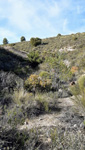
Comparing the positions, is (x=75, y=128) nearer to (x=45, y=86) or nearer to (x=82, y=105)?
(x=82, y=105)

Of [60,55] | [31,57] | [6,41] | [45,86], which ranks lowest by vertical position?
[45,86]

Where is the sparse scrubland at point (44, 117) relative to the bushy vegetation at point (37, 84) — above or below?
below

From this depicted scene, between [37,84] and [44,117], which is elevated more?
[37,84]

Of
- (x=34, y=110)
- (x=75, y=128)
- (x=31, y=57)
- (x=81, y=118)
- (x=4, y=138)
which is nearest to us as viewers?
(x=4, y=138)

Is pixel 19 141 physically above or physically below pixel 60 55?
below

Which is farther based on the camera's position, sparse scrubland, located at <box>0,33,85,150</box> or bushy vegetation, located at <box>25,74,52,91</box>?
bushy vegetation, located at <box>25,74,52,91</box>

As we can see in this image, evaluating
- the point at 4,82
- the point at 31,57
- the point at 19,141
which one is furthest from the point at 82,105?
the point at 31,57

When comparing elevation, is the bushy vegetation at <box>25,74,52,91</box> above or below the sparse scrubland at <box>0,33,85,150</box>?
above

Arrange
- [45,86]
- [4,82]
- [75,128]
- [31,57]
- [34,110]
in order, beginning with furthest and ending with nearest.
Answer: [31,57], [45,86], [4,82], [34,110], [75,128]

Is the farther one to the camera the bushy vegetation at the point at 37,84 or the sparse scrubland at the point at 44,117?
the bushy vegetation at the point at 37,84

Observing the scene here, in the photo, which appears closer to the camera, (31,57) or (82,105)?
(82,105)

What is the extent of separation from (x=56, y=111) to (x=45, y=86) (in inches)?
129

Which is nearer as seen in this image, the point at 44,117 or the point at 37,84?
the point at 44,117

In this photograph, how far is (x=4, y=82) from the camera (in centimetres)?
727
